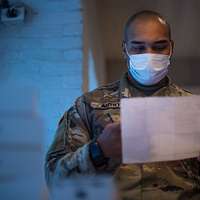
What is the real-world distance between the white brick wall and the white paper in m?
0.95

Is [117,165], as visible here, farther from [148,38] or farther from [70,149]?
[148,38]

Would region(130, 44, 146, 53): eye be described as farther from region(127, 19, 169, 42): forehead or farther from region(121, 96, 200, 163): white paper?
region(121, 96, 200, 163): white paper

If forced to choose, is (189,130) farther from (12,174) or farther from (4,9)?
(4,9)

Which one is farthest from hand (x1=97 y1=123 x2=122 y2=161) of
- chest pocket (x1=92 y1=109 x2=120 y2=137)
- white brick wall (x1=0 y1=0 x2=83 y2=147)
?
white brick wall (x1=0 y1=0 x2=83 y2=147)

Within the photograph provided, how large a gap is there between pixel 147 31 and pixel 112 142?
434 millimetres

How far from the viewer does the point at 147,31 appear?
107 cm

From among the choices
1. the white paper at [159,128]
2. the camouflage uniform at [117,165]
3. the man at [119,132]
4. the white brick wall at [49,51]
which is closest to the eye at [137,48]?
the man at [119,132]

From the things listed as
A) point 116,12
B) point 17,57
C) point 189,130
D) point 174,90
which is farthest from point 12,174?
point 116,12

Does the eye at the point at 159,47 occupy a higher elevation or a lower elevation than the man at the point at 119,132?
higher

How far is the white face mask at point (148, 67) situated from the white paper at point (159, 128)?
10.4 inches

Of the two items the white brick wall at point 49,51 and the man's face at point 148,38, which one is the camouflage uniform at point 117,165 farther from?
the white brick wall at point 49,51

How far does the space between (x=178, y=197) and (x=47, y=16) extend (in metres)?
1.18

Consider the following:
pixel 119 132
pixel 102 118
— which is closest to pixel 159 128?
pixel 119 132

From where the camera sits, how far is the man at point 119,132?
2.62 ft
